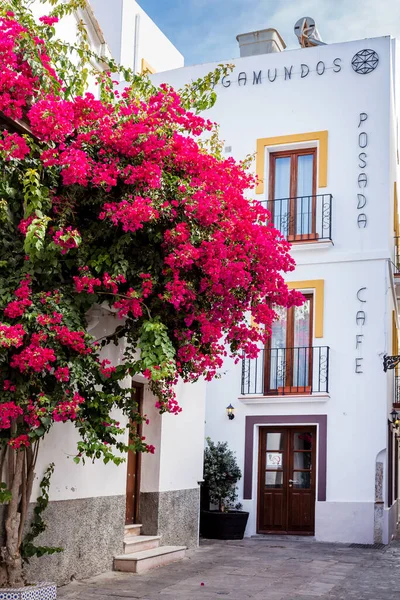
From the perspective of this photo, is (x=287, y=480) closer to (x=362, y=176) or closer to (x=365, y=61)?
(x=362, y=176)

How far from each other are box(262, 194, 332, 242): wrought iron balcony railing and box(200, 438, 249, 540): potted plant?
4.35 metres

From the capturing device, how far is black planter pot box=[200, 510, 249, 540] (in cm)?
1460

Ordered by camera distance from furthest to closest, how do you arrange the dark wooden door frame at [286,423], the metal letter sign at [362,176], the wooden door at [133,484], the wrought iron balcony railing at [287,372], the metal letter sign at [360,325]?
the metal letter sign at [362,176] → the wrought iron balcony railing at [287,372] → the metal letter sign at [360,325] → the dark wooden door frame at [286,423] → the wooden door at [133,484]

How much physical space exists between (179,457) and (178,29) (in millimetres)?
A: 11352

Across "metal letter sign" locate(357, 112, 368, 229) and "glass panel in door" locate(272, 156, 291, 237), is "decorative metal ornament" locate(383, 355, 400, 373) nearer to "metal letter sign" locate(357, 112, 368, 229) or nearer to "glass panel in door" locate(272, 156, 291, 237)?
"metal letter sign" locate(357, 112, 368, 229)

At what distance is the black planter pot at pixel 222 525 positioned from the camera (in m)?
14.6

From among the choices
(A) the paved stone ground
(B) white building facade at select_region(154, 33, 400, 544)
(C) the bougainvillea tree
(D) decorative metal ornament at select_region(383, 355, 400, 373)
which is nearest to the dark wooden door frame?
(B) white building facade at select_region(154, 33, 400, 544)

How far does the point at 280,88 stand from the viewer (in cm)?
1669

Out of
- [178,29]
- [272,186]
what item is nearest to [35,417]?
[272,186]

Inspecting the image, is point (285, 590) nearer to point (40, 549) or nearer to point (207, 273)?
point (40, 549)

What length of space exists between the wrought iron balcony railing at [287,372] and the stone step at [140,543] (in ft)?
15.9

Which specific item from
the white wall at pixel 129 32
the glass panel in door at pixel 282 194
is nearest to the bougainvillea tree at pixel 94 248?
the glass panel in door at pixel 282 194

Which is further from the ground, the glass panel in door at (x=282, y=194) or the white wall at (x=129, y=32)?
the white wall at (x=129, y=32)

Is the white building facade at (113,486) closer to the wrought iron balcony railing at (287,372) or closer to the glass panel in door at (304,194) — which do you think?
the wrought iron balcony railing at (287,372)
